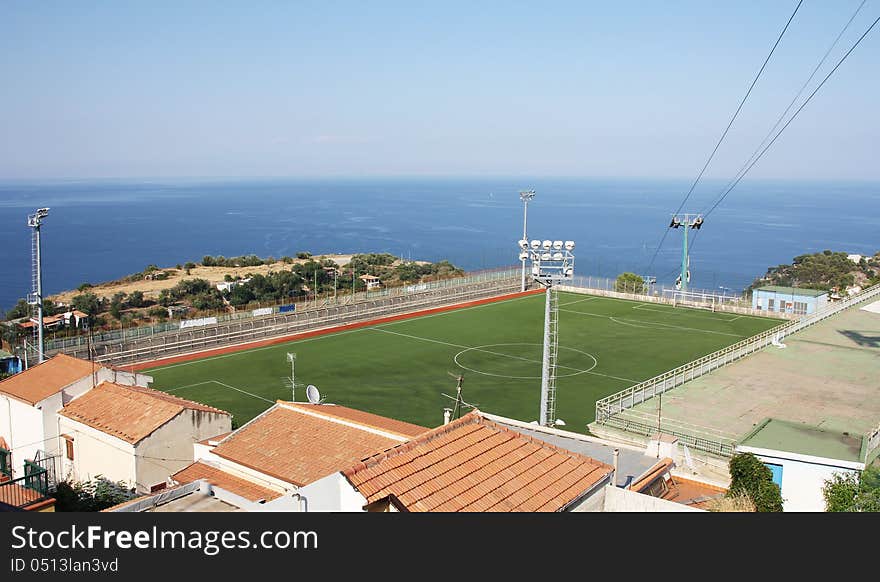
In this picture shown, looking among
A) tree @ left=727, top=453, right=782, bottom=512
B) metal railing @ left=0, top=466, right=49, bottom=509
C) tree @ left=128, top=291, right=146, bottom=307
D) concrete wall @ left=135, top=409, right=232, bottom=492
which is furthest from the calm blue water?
metal railing @ left=0, top=466, right=49, bottom=509

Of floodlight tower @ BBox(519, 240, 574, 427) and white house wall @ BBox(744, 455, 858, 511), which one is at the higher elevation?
floodlight tower @ BBox(519, 240, 574, 427)

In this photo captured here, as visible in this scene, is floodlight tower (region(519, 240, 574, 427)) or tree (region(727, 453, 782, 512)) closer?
tree (region(727, 453, 782, 512))

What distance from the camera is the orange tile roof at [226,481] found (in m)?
12.2

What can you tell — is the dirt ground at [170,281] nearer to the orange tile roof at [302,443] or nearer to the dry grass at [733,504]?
the orange tile roof at [302,443]

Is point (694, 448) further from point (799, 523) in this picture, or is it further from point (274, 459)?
point (799, 523)

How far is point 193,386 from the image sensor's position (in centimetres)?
2544

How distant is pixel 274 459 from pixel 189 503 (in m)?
4.21

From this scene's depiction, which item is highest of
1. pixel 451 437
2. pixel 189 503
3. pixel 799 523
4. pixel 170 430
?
pixel 799 523

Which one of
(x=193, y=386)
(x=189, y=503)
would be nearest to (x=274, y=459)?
(x=189, y=503)

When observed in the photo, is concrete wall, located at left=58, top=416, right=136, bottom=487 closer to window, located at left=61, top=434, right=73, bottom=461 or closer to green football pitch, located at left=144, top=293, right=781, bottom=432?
window, located at left=61, top=434, right=73, bottom=461

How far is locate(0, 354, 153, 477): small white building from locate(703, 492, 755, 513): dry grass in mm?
13298

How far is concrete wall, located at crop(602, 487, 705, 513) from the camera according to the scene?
947cm

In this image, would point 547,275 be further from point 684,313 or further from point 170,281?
point 170,281

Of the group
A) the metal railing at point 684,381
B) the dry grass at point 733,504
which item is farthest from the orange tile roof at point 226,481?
the metal railing at point 684,381
